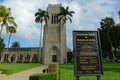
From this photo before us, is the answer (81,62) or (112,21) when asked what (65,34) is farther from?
(81,62)

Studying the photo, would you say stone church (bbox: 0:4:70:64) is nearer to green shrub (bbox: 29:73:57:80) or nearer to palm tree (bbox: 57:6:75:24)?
palm tree (bbox: 57:6:75:24)

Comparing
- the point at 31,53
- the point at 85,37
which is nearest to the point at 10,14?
the point at 31,53

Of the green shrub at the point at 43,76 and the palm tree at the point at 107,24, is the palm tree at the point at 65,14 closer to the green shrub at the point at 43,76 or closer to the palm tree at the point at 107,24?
the palm tree at the point at 107,24

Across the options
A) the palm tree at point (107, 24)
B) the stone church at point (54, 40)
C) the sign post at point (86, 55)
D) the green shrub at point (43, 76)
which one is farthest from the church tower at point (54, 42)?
the sign post at point (86, 55)

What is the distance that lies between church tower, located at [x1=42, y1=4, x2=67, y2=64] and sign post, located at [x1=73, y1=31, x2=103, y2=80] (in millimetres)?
55494

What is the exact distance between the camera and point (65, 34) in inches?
2655

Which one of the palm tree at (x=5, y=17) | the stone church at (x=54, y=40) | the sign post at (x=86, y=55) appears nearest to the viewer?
the sign post at (x=86, y=55)

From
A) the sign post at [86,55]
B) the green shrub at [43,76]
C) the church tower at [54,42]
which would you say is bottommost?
the green shrub at [43,76]

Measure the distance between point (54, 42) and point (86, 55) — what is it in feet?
186

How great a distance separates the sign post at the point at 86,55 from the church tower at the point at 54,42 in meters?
55.5

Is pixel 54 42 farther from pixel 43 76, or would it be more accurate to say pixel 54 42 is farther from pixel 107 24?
pixel 43 76

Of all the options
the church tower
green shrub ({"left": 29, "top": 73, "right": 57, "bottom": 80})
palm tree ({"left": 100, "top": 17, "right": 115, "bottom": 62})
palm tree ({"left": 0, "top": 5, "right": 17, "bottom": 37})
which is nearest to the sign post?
green shrub ({"left": 29, "top": 73, "right": 57, "bottom": 80})

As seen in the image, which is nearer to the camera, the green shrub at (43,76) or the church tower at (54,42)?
the green shrub at (43,76)

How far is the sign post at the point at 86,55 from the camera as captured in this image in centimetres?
922
